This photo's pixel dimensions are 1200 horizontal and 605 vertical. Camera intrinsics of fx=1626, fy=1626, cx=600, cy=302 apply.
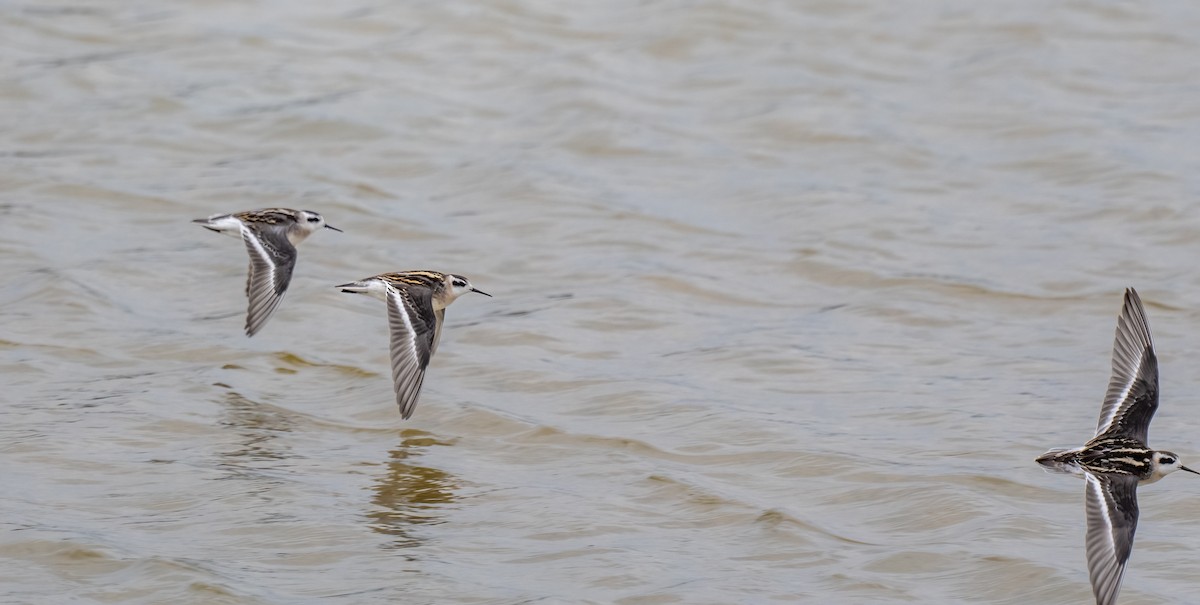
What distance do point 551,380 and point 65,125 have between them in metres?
6.10

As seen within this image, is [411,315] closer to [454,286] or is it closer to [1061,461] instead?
[454,286]

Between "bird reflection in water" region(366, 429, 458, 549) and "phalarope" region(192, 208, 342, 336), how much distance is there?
4.43ft

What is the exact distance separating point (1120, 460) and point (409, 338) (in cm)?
365

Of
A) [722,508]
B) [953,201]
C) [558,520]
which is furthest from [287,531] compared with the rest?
[953,201]

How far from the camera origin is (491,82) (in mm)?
14789

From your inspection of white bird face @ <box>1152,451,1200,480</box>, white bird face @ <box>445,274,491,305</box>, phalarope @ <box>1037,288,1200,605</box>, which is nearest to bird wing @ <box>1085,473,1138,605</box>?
phalarope @ <box>1037,288,1200,605</box>

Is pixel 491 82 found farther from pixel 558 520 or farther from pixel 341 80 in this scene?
pixel 558 520

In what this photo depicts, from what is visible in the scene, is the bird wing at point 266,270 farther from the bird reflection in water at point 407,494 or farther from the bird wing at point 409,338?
the bird reflection in water at point 407,494

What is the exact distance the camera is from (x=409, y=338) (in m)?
8.62

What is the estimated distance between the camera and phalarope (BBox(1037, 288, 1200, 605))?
21.3ft

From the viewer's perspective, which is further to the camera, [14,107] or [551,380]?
[14,107]

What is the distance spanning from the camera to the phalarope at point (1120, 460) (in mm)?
6484

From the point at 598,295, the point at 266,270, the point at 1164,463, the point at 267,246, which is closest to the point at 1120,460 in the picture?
the point at 1164,463

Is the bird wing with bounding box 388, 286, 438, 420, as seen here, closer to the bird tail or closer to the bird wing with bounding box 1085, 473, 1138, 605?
the bird tail
